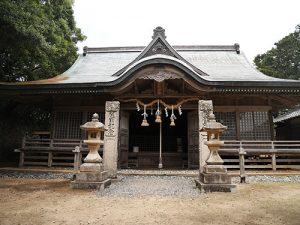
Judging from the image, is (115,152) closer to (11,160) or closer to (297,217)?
(297,217)

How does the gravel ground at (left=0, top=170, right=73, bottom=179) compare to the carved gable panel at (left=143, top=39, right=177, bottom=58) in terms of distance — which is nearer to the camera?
the gravel ground at (left=0, top=170, right=73, bottom=179)

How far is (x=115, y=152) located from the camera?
29.9ft

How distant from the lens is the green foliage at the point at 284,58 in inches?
1305

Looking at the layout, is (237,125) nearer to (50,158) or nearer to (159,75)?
(159,75)

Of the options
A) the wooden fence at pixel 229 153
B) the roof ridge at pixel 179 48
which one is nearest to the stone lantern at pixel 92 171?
the wooden fence at pixel 229 153

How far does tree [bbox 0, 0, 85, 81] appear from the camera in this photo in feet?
31.6

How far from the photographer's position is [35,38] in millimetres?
10203

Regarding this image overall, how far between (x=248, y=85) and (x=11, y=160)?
15.8 m

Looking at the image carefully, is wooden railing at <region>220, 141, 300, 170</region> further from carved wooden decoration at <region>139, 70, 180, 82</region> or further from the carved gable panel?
the carved gable panel

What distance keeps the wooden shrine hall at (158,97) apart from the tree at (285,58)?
2116 centimetres

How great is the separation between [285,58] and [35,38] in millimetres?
36001

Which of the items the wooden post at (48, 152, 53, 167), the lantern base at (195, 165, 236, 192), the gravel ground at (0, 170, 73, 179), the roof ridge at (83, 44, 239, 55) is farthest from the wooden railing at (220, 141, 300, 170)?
the roof ridge at (83, 44, 239, 55)

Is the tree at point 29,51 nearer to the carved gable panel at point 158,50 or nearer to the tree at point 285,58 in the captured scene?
the carved gable panel at point 158,50

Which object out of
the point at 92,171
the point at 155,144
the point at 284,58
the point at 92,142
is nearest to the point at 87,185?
the point at 92,171
